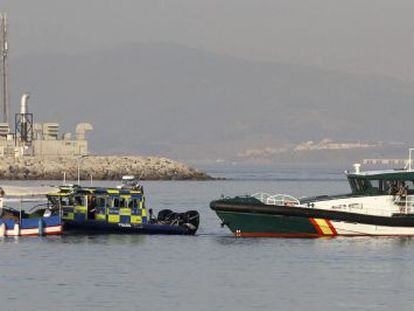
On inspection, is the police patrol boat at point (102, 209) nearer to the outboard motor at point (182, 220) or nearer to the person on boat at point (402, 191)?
the outboard motor at point (182, 220)

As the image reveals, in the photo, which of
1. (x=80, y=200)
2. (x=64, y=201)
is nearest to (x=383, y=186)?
(x=80, y=200)

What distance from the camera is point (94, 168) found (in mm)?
181625

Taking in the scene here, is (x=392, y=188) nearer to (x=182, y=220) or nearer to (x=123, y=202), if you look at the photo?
(x=182, y=220)

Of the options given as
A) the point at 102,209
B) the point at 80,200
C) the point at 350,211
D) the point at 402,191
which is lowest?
the point at 102,209

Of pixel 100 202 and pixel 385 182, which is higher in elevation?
pixel 385 182

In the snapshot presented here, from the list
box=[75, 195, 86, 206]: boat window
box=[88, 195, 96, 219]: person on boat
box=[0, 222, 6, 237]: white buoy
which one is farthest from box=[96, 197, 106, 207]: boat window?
box=[0, 222, 6, 237]: white buoy

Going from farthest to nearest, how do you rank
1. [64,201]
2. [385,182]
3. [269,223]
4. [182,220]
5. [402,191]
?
1. [182,220]
2. [64,201]
3. [269,223]
4. [385,182]
5. [402,191]

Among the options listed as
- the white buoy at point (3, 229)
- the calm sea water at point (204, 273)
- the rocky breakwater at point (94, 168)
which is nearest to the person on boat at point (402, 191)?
the calm sea water at point (204, 273)

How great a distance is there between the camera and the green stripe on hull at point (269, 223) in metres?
59.7

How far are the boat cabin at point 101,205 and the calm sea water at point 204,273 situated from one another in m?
0.90

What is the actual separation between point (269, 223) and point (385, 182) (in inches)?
200

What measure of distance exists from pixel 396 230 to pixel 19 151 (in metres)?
122

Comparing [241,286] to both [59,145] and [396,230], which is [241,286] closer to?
[396,230]

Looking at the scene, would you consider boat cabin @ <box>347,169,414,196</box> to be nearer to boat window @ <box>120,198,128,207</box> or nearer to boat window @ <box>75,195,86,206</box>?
boat window @ <box>120,198,128,207</box>
